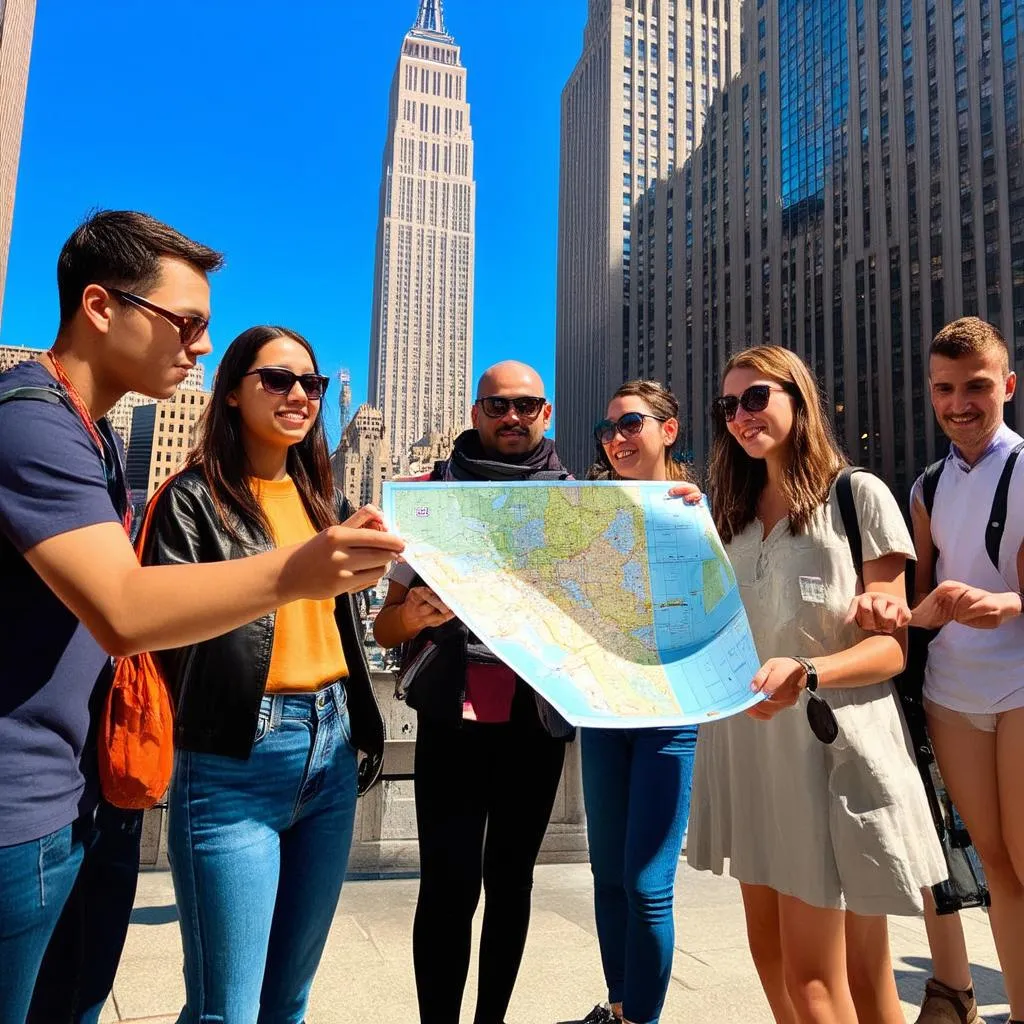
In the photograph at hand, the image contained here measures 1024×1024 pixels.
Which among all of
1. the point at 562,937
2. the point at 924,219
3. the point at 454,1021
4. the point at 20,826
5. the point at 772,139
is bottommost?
the point at 562,937

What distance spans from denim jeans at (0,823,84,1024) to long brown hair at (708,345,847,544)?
2.02 m

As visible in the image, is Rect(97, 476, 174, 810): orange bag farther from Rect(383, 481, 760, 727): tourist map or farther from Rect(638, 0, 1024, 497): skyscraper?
Rect(638, 0, 1024, 497): skyscraper

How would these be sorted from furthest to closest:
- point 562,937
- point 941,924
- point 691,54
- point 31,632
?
point 691,54 < point 562,937 < point 941,924 < point 31,632

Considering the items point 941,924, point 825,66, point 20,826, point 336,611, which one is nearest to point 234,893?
point 20,826

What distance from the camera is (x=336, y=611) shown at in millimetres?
2283

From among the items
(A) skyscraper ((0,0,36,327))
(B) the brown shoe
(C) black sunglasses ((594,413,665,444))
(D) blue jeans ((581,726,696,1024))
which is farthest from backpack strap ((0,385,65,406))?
(A) skyscraper ((0,0,36,327))

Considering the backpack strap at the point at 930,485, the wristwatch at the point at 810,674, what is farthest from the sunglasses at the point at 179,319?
the backpack strap at the point at 930,485

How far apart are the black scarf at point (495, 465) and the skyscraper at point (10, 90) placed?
244 feet

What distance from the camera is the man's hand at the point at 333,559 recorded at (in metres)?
1.38

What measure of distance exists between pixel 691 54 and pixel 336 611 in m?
123

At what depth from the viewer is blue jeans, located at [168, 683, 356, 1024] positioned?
1836 millimetres

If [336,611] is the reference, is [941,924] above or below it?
below

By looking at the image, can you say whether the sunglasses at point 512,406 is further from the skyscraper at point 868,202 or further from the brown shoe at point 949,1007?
the skyscraper at point 868,202

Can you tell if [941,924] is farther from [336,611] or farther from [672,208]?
[672,208]
